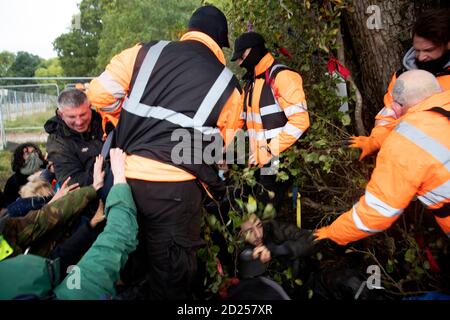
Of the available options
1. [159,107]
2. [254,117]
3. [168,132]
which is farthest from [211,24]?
[254,117]

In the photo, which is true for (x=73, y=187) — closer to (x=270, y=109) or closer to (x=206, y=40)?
(x=206, y=40)

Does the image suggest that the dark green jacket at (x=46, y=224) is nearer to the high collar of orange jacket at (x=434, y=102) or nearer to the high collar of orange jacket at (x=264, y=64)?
the high collar of orange jacket at (x=264, y=64)

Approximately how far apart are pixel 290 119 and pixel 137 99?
1.37 m

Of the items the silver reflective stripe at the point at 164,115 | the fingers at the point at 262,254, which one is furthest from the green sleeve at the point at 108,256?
the fingers at the point at 262,254

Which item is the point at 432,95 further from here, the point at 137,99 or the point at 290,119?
the point at 137,99

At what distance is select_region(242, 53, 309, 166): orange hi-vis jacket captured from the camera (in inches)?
119

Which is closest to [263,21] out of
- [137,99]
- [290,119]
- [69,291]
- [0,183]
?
[290,119]

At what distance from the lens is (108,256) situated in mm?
1656

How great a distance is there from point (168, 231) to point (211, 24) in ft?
4.14

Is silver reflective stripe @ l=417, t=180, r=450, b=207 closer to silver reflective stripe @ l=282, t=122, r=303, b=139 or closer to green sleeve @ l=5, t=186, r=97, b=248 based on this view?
silver reflective stripe @ l=282, t=122, r=303, b=139

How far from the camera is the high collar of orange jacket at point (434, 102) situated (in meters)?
1.74

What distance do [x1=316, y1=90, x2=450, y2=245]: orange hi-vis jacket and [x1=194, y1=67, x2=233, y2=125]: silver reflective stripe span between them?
904 mm

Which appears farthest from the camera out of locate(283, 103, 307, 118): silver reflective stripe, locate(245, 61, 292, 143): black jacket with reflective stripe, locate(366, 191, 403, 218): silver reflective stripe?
locate(245, 61, 292, 143): black jacket with reflective stripe
